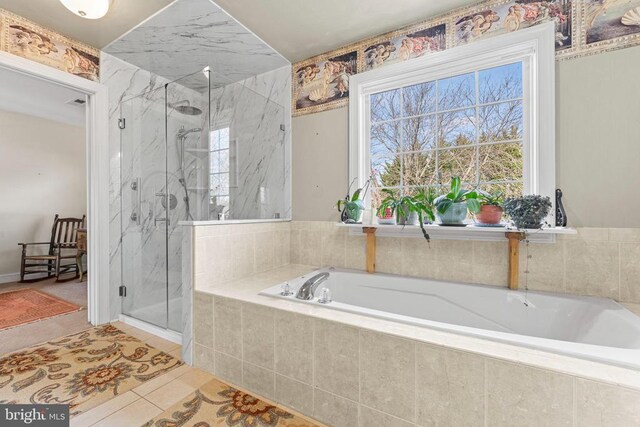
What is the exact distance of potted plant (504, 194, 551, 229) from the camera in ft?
5.07

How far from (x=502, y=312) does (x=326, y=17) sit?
2260 millimetres

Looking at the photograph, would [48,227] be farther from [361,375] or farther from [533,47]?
[533,47]

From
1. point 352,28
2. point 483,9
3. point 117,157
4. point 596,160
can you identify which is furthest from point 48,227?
point 596,160

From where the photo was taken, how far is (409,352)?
1.09 m

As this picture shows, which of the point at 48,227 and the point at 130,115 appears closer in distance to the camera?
the point at 130,115

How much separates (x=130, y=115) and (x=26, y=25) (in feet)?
2.64

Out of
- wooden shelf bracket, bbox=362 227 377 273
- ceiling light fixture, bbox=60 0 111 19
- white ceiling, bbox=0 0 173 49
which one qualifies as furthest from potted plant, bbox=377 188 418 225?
ceiling light fixture, bbox=60 0 111 19

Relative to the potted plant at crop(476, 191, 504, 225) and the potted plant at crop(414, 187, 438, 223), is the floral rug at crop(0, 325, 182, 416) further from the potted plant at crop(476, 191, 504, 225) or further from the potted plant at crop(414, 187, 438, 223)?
the potted plant at crop(476, 191, 504, 225)

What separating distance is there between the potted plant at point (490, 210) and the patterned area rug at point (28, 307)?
3.57m

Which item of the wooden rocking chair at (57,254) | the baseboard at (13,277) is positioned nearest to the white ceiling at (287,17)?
the wooden rocking chair at (57,254)

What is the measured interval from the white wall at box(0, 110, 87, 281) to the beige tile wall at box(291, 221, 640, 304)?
14.6 ft

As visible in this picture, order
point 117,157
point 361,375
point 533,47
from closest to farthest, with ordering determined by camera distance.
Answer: point 361,375
point 533,47
point 117,157

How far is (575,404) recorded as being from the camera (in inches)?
33.6

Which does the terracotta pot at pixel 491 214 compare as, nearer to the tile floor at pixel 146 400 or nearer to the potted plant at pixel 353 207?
the potted plant at pixel 353 207
